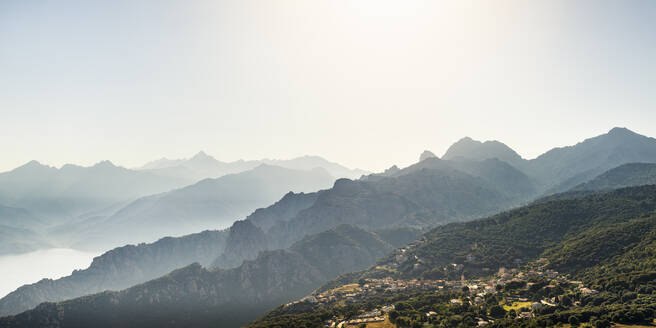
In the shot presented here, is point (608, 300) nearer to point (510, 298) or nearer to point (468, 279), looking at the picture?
point (510, 298)

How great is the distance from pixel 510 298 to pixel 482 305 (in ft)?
41.5

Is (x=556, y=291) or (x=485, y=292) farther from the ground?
(x=556, y=291)

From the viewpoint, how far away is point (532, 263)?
181 metres

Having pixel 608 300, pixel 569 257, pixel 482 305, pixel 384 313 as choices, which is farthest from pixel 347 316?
pixel 569 257

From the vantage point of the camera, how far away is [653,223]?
164875 millimetres

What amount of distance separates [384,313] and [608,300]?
7159 cm

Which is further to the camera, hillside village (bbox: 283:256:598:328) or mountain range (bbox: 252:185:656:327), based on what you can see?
hillside village (bbox: 283:256:598:328)

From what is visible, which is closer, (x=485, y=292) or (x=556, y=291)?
(x=556, y=291)

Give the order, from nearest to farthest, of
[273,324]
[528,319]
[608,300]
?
[528,319] → [608,300] → [273,324]

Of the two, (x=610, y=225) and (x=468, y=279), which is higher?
(x=610, y=225)

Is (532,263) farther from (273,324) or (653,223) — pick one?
(273,324)

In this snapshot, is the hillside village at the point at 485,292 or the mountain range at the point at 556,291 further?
the hillside village at the point at 485,292

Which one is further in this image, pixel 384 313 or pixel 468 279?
pixel 468 279

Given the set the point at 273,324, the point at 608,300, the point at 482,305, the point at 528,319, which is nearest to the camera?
the point at 528,319
